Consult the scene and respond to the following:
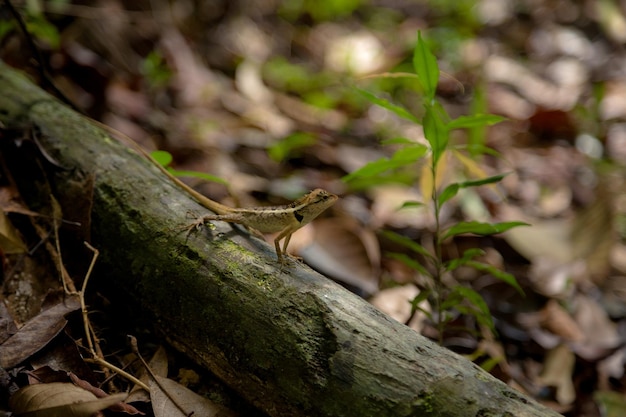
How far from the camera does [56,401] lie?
2.11 meters

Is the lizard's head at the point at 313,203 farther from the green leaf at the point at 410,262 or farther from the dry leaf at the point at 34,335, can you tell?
the dry leaf at the point at 34,335

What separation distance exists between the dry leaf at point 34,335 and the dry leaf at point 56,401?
0.24m

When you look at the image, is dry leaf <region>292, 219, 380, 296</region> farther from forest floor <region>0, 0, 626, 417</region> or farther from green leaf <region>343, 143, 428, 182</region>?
green leaf <region>343, 143, 428, 182</region>

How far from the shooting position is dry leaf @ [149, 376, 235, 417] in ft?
7.85

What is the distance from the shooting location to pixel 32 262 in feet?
9.80

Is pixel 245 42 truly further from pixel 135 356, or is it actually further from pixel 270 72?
pixel 135 356

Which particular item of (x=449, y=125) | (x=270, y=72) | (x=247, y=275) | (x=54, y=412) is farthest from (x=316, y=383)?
(x=270, y=72)

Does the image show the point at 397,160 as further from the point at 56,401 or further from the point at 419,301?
the point at 56,401

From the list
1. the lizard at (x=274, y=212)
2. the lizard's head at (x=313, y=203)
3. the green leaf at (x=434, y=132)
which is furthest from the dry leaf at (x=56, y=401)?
the green leaf at (x=434, y=132)

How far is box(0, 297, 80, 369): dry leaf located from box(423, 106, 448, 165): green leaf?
1.97 meters

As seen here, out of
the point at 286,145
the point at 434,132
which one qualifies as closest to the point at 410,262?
the point at 434,132

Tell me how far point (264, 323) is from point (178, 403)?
0.55 metres

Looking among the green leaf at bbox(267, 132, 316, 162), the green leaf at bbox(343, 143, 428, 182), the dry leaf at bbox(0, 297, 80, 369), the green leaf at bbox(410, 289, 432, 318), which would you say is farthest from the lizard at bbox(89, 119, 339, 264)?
the green leaf at bbox(267, 132, 316, 162)

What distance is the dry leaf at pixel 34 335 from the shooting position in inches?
92.9
